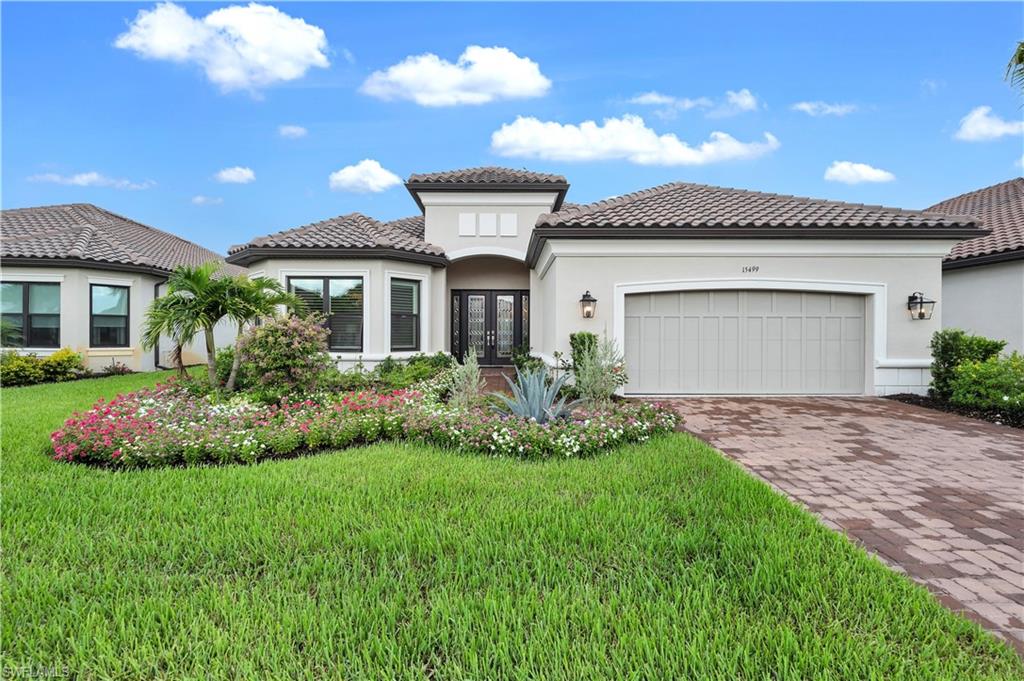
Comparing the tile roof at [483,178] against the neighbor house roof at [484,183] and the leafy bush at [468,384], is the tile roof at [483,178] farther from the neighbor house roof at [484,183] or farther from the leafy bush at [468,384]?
the leafy bush at [468,384]

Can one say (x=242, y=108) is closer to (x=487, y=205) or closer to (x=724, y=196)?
(x=487, y=205)

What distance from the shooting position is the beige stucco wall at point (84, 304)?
13516 mm

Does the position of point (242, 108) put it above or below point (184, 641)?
above

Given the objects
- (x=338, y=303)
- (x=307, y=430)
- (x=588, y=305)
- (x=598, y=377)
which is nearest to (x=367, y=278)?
(x=338, y=303)

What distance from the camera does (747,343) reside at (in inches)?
411

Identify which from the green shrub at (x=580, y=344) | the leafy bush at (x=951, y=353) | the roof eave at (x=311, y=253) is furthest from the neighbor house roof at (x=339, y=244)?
the leafy bush at (x=951, y=353)

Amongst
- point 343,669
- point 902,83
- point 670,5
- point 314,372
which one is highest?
point 670,5

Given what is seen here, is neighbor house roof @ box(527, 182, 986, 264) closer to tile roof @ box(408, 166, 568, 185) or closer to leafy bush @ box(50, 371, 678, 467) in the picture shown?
tile roof @ box(408, 166, 568, 185)

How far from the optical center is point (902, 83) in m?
11.5

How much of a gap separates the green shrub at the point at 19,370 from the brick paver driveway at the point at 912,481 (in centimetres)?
1657

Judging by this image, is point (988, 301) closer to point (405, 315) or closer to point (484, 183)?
point (484, 183)

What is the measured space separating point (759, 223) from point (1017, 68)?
470cm

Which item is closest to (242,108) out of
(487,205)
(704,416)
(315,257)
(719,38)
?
(315,257)

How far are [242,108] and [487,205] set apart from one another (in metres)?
7.88
